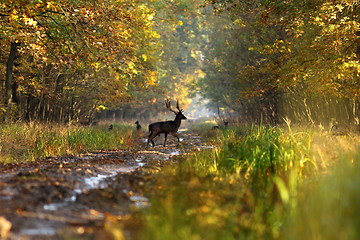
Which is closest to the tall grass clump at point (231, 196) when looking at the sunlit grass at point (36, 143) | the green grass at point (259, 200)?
the green grass at point (259, 200)

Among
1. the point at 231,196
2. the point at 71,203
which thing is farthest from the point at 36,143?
the point at 231,196

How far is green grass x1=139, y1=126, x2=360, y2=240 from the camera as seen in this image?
149 inches

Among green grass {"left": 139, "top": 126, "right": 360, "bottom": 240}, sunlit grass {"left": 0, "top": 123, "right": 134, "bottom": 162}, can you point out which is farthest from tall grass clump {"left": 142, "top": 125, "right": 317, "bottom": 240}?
sunlit grass {"left": 0, "top": 123, "right": 134, "bottom": 162}

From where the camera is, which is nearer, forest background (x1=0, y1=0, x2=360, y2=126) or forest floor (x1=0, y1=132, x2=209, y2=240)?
forest floor (x1=0, y1=132, x2=209, y2=240)

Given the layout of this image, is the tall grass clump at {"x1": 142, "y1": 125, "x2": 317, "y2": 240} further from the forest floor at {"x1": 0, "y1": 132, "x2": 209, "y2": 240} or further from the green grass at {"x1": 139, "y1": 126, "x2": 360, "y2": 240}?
the forest floor at {"x1": 0, "y1": 132, "x2": 209, "y2": 240}

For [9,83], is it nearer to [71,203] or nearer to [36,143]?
[36,143]

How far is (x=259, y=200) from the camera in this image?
4.96 m

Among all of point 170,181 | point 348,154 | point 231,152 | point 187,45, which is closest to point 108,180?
point 170,181

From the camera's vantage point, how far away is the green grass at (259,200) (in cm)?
378

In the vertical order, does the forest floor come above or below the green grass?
below

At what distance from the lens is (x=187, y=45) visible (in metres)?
50.0

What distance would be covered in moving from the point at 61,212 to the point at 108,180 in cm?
225

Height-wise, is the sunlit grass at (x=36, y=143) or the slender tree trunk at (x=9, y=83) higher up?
the slender tree trunk at (x=9, y=83)

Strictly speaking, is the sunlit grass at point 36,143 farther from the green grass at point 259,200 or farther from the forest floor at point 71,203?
the green grass at point 259,200
